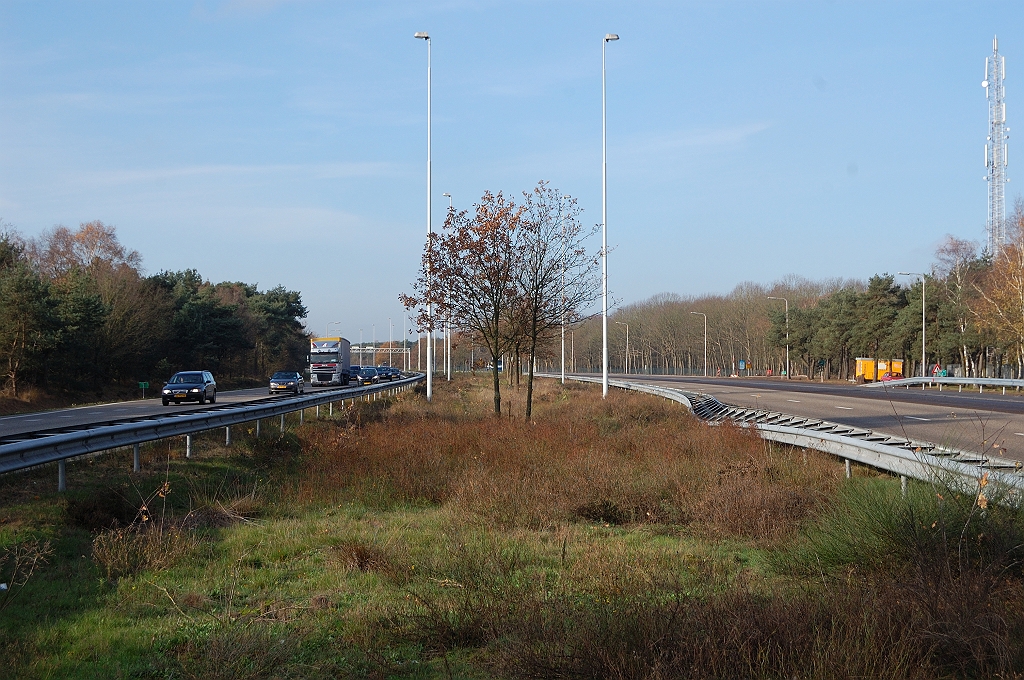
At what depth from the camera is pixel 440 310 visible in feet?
90.3

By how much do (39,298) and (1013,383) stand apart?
146 ft

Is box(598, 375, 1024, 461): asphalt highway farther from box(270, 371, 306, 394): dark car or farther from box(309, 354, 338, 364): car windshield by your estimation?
box(309, 354, 338, 364): car windshield

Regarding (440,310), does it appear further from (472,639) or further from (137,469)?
(472,639)

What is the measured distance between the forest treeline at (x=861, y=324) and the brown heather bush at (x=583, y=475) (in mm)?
16310

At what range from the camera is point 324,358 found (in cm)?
6694

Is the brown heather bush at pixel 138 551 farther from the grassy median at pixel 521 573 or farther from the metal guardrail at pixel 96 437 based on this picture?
the metal guardrail at pixel 96 437

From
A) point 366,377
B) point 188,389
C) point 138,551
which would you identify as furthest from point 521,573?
point 366,377

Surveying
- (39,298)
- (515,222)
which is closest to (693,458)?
(515,222)

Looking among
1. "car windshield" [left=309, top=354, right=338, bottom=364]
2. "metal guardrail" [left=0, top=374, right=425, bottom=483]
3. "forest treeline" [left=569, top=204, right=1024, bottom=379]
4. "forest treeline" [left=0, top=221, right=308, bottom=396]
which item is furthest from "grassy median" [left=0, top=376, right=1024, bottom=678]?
"car windshield" [left=309, top=354, right=338, bottom=364]

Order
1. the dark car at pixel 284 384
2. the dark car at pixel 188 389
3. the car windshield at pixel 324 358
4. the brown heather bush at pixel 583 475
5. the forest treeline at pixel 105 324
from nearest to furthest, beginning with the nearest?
the brown heather bush at pixel 583 475 → the dark car at pixel 188 389 → the forest treeline at pixel 105 324 → the dark car at pixel 284 384 → the car windshield at pixel 324 358

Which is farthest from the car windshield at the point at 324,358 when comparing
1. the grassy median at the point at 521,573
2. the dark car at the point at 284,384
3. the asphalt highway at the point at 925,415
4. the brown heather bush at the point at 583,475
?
the grassy median at the point at 521,573

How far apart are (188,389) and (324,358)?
94.4ft

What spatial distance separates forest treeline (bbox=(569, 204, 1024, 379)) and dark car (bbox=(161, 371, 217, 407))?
15580 mm

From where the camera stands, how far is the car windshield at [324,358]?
6681cm
